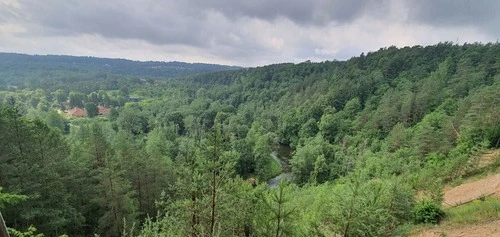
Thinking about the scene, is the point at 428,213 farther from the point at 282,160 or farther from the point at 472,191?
the point at 282,160

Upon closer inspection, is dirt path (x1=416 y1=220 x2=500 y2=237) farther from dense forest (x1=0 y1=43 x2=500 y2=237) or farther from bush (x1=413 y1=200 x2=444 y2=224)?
dense forest (x1=0 y1=43 x2=500 y2=237)

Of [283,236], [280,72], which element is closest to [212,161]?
[283,236]

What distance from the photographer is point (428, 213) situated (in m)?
16.2

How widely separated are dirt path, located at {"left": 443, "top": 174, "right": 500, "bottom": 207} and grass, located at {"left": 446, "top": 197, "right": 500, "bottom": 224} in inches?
119

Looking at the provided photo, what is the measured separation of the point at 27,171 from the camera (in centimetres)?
1675

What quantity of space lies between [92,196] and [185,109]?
7814cm

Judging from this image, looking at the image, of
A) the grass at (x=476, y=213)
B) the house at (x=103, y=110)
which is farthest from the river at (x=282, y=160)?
the house at (x=103, y=110)

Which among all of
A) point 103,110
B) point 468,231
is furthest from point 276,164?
point 103,110

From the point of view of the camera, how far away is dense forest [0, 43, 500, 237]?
37.9 feet

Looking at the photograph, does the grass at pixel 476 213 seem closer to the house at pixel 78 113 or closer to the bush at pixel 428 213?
the bush at pixel 428 213

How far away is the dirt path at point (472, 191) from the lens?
1938 cm

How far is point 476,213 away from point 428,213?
211cm

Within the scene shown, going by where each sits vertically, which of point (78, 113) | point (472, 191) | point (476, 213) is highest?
point (476, 213)

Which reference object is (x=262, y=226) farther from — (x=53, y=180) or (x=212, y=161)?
(x=53, y=180)
